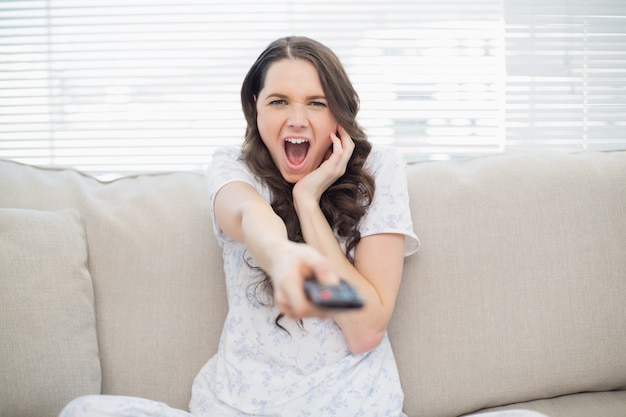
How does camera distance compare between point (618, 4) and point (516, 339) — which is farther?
point (618, 4)

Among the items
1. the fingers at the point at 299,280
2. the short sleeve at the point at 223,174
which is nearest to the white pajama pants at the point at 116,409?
the short sleeve at the point at 223,174

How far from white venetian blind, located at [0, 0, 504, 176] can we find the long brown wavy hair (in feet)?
2.67

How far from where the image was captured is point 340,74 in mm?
1442

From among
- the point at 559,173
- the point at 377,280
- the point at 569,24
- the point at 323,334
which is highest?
the point at 569,24

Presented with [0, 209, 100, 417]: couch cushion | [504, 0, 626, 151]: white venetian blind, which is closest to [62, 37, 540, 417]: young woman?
[0, 209, 100, 417]: couch cushion

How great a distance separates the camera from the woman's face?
141 centimetres

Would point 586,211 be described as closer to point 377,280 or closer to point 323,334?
point 377,280

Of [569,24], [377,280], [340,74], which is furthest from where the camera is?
[569,24]

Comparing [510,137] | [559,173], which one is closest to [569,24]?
[510,137]

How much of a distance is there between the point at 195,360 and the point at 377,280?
538 millimetres

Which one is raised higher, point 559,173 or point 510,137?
point 510,137

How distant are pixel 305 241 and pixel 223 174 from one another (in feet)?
0.88

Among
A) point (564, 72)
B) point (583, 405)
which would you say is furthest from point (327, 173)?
point (564, 72)

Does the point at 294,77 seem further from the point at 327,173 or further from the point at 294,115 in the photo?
the point at 327,173
